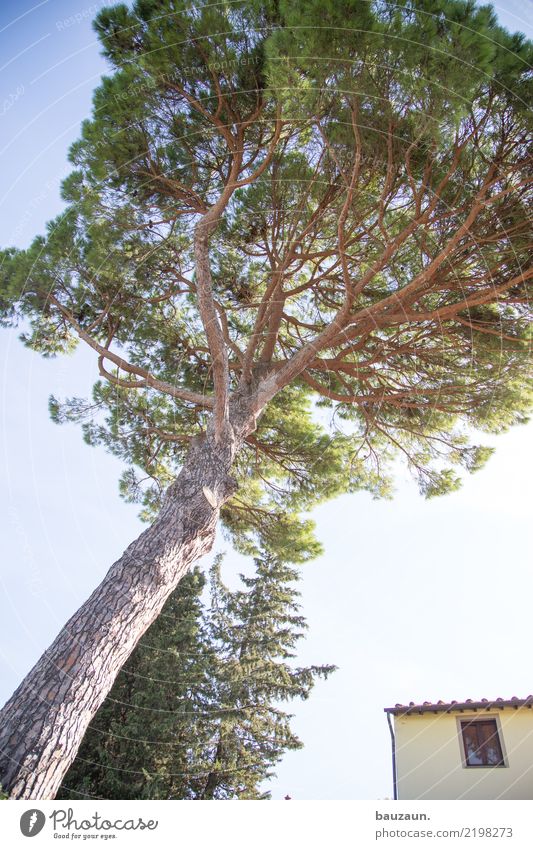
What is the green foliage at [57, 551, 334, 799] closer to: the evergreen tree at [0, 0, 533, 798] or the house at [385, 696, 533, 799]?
the house at [385, 696, 533, 799]

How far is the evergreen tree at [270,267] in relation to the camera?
13.2ft

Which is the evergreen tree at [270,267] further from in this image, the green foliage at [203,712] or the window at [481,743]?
the window at [481,743]

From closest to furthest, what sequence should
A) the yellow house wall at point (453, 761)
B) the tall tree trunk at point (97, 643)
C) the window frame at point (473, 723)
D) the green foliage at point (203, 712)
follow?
the tall tree trunk at point (97, 643)
the yellow house wall at point (453, 761)
the window frame at point (473, 723)
the green foliage at point (203, 712)

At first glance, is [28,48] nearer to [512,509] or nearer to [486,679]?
[512,509]

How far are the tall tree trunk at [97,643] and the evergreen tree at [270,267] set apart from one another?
0.05 ft

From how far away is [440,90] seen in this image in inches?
159

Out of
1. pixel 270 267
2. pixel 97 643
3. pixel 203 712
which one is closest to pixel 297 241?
pixel 270 267

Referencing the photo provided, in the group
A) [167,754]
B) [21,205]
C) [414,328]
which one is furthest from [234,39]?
[167,754]

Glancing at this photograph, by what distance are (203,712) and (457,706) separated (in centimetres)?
434

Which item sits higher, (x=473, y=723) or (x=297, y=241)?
(x=297, y=241)

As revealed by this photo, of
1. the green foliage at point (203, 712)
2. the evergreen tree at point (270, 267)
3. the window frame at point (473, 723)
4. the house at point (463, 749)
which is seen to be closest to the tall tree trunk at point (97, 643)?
the evergreen tree at point (270, 267)

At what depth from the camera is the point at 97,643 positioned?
10.8 feet

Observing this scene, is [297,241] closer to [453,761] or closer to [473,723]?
[473,723]

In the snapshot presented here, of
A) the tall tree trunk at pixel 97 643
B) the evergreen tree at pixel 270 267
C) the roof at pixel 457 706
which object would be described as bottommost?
the tall tree trunk at pixel 97 643
